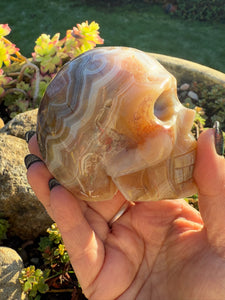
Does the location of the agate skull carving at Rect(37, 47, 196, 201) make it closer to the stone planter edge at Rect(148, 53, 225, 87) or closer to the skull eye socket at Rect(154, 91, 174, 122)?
the skull eye socket at Rect(154, 91, 174, 122)

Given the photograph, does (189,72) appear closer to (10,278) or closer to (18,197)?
(18,197)

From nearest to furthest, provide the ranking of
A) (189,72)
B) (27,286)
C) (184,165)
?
1. (184,165)
2. (27,286)
3. (189,72)

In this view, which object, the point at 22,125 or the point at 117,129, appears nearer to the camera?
the point at 117,129

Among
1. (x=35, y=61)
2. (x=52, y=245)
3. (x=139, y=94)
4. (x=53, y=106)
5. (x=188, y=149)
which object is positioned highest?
(x=139, y=94)

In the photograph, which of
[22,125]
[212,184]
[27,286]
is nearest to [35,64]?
[22,125]

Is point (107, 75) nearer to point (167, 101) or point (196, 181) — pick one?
point (167, 101)

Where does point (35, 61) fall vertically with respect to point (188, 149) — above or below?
below

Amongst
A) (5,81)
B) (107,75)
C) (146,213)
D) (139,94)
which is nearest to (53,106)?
(107,75)
